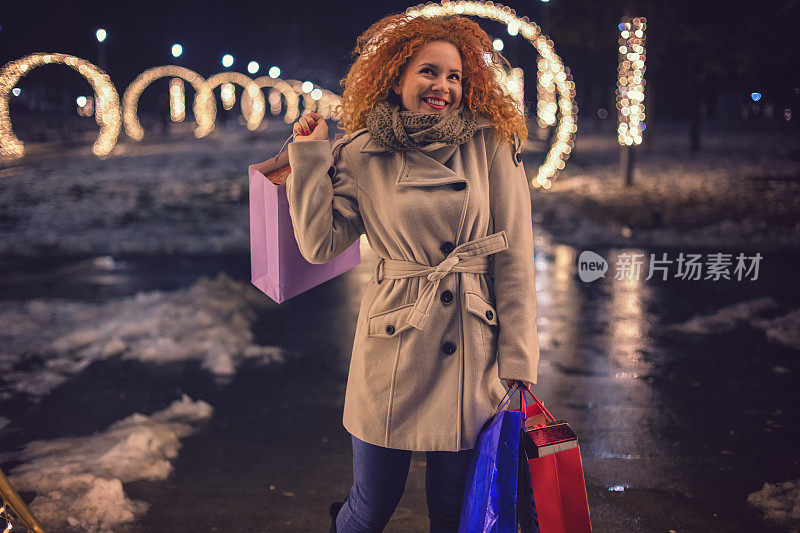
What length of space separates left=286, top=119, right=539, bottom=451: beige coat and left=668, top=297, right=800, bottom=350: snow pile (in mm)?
4474

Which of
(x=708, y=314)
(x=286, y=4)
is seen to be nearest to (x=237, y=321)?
(x=708, y=314)

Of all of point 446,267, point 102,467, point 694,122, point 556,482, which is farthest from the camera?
point 694,122

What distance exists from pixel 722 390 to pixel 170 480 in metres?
3.68

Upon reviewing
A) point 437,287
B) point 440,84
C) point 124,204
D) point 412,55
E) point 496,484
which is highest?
point 412,55

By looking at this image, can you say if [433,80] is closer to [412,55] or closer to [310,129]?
[412,55]

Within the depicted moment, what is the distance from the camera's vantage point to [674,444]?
14.1 ft

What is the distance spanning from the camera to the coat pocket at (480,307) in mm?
2385

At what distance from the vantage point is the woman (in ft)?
7.83

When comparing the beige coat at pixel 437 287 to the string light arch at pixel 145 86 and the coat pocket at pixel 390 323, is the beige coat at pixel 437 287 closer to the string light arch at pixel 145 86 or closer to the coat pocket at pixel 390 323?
the coat pocket at pixel 390 323

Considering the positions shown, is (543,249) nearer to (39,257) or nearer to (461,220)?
(39,257)

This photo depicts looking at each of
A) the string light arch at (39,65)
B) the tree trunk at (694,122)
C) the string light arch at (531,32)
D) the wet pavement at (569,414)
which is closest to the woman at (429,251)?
the wet pavement at (569,414)

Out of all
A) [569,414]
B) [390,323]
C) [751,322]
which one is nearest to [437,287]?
[390,323]

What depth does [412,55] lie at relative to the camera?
2.49m

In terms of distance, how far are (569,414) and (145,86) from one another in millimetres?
35234
